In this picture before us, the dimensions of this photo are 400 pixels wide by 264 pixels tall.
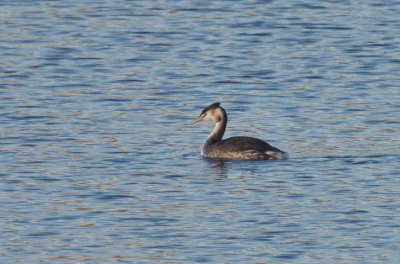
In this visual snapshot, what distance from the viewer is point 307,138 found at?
22.1 meters

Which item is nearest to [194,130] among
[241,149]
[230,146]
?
[230,146]

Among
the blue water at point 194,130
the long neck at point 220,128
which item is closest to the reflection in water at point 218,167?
the blue water at point 194,130

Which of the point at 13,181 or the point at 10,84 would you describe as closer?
the point at 13,181

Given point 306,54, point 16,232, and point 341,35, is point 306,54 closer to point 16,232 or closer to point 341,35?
point 341,35

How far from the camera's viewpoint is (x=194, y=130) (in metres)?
23.9

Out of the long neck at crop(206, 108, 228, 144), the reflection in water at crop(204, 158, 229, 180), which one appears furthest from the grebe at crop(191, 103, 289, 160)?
the reflection in water at crop(204, 158, 229, 180)

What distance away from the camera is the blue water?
613 inches

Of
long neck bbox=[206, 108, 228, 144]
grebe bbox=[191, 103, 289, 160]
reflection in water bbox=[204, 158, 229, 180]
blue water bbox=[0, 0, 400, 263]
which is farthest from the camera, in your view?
long neck bbox=[206, 108, 228, 144]

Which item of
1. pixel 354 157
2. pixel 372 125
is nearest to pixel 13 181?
pixel 354 157

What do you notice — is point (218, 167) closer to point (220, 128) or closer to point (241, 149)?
point (241, 149)

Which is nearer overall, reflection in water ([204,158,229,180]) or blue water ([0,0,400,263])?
blue water ([0,0,400,263])

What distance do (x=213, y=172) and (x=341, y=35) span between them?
14.8 m

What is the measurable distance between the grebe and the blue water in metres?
0.17

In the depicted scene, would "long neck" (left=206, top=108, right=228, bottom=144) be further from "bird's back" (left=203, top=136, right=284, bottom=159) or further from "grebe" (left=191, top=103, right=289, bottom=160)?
"bird's back" (left=203, top=136, right=284, bottom=159)
